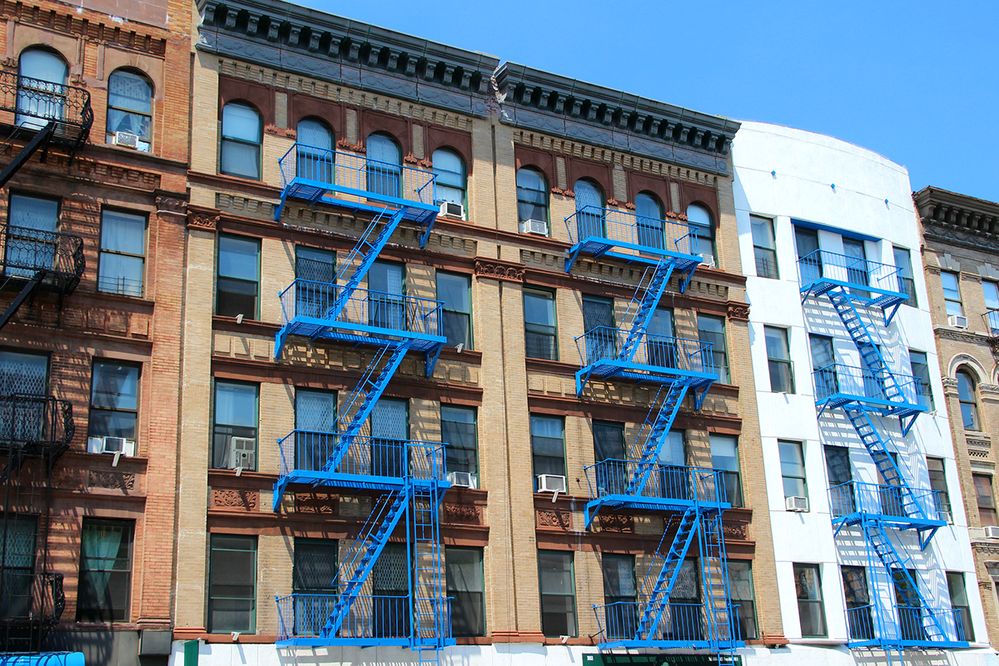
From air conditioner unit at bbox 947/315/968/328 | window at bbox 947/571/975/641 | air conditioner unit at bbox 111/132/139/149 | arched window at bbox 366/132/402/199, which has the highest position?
arched window at bbox 366/132/402/199

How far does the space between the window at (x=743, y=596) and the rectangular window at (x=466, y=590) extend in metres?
7.21

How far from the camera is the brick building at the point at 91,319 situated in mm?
24234

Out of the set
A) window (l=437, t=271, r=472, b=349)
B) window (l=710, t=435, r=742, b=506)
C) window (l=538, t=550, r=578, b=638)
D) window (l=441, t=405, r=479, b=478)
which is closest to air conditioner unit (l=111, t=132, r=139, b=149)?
window (l=437, t=271, r=472, b=349)

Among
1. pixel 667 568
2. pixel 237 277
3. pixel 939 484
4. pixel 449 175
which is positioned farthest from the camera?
pixel 939 484

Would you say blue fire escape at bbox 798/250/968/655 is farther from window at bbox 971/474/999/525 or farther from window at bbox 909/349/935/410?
window at bbox 971/474/999/525

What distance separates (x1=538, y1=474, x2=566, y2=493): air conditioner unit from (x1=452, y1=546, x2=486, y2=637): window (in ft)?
7.96

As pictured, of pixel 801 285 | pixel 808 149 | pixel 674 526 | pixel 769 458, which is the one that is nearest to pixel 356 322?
pixel 674 526

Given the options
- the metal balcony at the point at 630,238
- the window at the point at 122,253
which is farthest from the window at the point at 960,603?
the window at the point at 122,253

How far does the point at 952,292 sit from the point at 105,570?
96.6ft

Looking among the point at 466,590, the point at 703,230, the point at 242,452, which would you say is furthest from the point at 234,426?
the point at 703,230

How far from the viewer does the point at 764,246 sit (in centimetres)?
3778

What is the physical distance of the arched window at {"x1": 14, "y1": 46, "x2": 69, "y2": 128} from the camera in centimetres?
2709

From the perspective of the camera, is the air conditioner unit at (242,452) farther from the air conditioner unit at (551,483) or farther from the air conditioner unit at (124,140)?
the air conditioner unit at (551,483)

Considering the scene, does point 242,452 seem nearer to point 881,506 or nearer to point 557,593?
point 557,593
